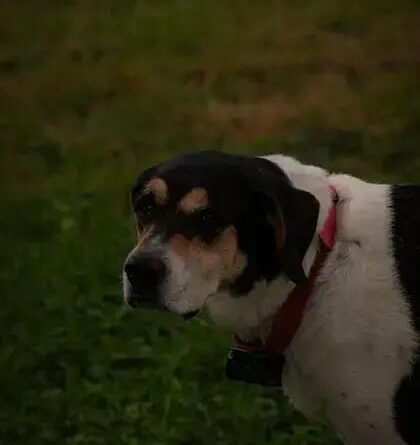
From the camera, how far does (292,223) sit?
261 centimetres

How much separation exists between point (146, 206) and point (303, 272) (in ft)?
1.36

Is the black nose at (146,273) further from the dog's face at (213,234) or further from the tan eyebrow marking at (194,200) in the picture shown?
the tan eyebrow marking at (194,200)

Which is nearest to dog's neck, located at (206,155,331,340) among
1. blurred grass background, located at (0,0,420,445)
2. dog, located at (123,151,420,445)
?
dog, located at (123,151,420,445)

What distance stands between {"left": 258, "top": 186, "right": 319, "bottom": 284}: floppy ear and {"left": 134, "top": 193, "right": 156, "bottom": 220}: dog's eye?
0.87 feet

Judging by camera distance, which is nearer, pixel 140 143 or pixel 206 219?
pixel 206 219

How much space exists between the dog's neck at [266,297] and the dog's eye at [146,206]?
0.26 metres

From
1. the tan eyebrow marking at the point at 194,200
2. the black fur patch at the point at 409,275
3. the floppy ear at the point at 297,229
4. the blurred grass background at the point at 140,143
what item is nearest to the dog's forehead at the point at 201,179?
the tan eyebrow marking at the point at 194,200

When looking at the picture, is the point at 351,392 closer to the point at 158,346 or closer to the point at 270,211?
the point at 270,211

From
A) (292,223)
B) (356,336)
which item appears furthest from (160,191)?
(356,336)

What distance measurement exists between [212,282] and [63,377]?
1.39 metres

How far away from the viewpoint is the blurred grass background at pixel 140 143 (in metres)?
3.68

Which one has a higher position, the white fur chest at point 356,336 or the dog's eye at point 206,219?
the dog's eye at point 206,219

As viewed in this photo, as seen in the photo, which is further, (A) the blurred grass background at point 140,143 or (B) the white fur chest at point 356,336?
(A) the blurred grass background at point 140,143

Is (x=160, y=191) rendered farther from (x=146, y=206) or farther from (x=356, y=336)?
(x=356, y=336)
